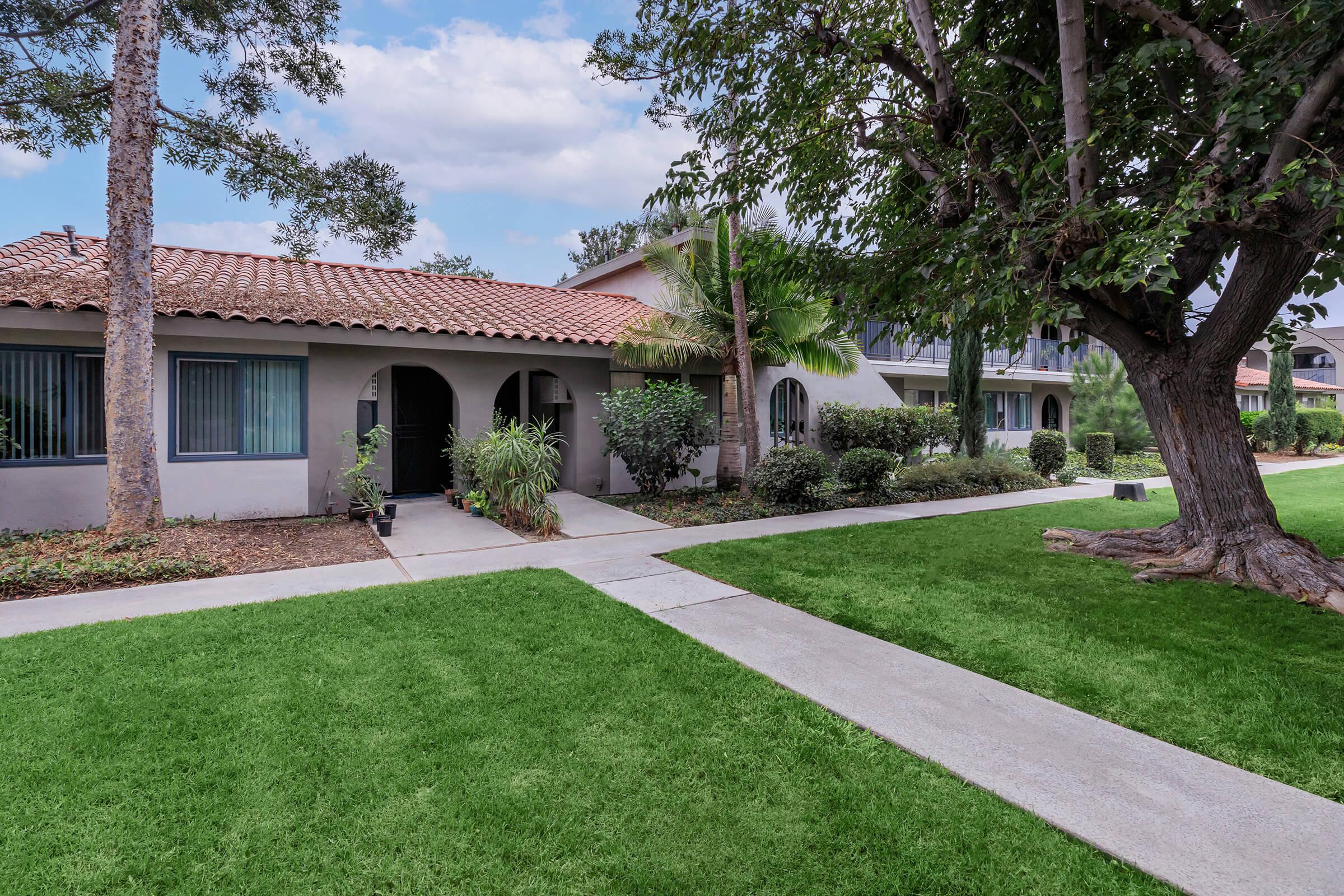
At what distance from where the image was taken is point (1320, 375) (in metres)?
42.5

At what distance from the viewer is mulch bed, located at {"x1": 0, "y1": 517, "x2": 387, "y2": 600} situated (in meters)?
6.15

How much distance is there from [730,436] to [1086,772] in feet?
30.3

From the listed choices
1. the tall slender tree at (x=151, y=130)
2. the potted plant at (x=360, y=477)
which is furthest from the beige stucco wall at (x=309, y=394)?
the tall slender tree at (x=151, y=130)

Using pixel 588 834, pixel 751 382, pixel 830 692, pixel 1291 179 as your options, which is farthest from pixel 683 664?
pixel 751 382

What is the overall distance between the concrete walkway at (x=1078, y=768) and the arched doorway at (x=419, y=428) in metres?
9.04

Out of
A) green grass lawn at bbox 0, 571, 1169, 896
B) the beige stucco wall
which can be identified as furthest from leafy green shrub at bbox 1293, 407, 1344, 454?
green grass lawn at bbox 0, 571, 1169, 896

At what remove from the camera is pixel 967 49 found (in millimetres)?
7539

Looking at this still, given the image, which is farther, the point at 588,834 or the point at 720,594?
the point at 720,594

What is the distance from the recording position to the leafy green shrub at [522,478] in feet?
30.1

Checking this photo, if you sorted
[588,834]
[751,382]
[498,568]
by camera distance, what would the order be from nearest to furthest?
[588,834], [498,568], [751,382]

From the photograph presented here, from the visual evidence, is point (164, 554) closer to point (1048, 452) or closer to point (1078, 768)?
point (1078, 768)

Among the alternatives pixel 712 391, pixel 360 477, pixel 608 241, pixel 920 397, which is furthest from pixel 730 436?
pixel 608 241

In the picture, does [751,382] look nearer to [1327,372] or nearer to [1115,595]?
[1115,595]

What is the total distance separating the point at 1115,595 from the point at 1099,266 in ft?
10.5
